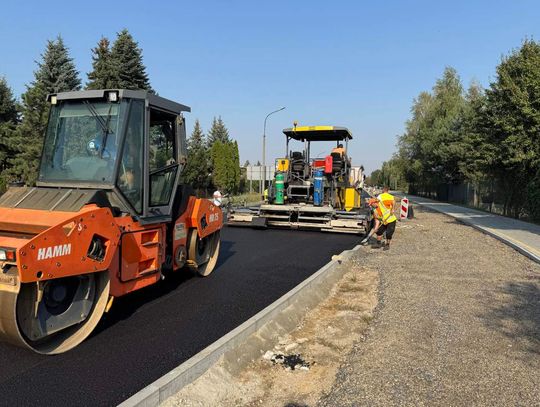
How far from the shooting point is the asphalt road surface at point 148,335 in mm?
3547

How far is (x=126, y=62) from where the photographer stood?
33469 millimetres

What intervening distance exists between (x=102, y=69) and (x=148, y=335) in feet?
103

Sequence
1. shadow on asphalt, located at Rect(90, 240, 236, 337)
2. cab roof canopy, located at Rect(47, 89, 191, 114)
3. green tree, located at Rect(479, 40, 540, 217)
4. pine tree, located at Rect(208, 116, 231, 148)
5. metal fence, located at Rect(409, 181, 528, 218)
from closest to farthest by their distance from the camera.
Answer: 1. cab roof canopy, located at Rect(47, 89, 191, 114)
2. shadow on asphalt, located at Rect(90, 240, 236, 337)
3. green tree, located at Rect(479, 40, 540, 217)
4. metal fence, located at Rect(409, 181, 528, 218)
5. pine tree, located at Rect(208, 116, 231, 148)

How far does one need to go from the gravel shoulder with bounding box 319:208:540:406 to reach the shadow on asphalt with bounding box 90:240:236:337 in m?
2.67

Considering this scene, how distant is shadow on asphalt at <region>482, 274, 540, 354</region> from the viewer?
4.97 metres

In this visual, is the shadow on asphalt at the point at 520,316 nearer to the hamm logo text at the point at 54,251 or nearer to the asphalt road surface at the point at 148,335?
the asphalt road surface at the point at 148,335

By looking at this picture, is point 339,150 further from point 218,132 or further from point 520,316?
point 218,132


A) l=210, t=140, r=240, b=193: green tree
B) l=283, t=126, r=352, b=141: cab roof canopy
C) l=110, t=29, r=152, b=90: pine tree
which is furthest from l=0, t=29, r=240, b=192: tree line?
l=283, t=126, r=352, b=141: cab roof canopy

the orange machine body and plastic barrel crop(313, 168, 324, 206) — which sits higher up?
plastic barrel crop(313, 168, 324, 206)

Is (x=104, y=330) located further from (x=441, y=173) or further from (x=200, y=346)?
(x=441, y=173)

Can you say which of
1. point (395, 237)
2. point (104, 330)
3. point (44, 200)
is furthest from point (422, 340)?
point (395, 237)

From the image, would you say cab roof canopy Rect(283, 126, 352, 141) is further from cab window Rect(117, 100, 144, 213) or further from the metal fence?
the metal fence

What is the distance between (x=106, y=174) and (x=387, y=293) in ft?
14.2

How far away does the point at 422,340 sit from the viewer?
4.79m
